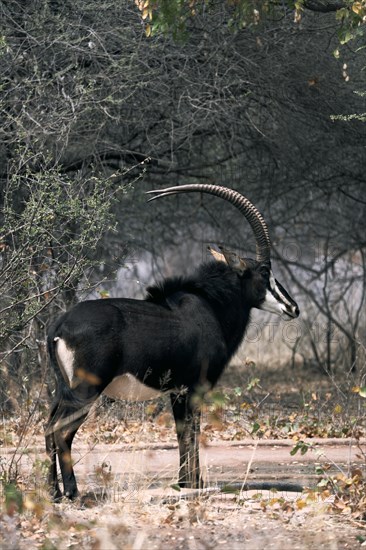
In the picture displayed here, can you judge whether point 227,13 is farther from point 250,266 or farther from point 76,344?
point 76,344

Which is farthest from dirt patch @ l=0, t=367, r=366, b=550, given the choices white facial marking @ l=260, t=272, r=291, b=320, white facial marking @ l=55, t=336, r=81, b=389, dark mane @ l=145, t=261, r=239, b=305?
white facial marking @ l=260, t=272, r=291, b=320

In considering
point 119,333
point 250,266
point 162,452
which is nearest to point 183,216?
point 162,452

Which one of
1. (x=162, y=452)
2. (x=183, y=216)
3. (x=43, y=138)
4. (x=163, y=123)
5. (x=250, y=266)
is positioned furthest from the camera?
→ (x=183, y=216)

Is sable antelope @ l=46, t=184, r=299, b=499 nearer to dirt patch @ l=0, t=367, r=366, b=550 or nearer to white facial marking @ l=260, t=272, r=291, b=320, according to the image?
white facial marking @ l=260, t=272, r=291, b=320

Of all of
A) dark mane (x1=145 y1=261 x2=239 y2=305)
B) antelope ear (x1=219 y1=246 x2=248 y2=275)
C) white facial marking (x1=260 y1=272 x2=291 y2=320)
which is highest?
antelope ear (x1=219 y1=246 x2=248 y2=275)

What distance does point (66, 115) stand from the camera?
42.3 ft

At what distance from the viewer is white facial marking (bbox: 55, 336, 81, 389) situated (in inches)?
337

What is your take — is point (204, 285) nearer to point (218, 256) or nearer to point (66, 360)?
point (218, 256)

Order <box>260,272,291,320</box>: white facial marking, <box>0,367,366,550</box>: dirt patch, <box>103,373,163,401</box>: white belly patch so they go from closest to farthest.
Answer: <box>0,367,366,550</box>: dirt patch → <box>103,373,163,401</box>: white belly patch → <box>260,272,291,320</box>: white facial marking

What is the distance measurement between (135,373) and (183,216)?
32.4 feet

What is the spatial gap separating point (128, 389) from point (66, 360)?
1.75 feet

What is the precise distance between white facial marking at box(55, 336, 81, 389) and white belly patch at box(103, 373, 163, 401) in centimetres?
31

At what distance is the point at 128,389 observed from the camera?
28.7 feet

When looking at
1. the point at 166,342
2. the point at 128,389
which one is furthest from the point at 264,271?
the point at 128,389
